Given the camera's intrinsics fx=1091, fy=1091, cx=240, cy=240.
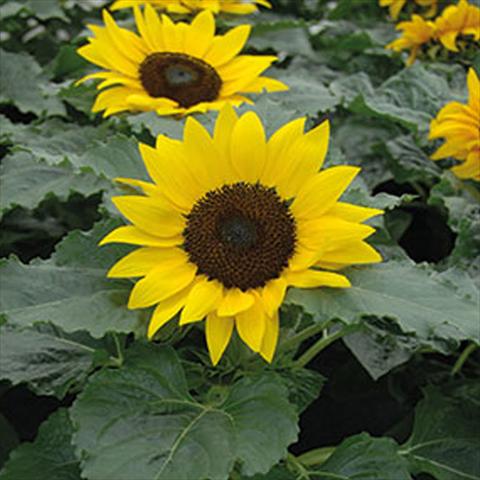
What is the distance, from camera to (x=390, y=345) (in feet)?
4.49

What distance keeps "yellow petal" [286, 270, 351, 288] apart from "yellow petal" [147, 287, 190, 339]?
0.34ft

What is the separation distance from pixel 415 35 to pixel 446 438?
32.1 inches

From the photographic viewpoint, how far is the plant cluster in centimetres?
104

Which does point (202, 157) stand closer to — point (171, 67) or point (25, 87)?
point (171, 67)

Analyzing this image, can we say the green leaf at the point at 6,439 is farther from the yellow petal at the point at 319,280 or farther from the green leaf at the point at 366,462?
the yellow petal at the point at 319,280

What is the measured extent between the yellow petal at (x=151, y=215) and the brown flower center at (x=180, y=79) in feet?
1.51

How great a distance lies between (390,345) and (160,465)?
0.46m

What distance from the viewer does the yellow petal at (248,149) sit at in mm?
1114

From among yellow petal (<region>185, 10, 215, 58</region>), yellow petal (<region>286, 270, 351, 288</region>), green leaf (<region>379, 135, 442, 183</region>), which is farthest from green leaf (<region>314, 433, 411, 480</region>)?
yellow petal (<region>185, 10, 215, 58</region>)

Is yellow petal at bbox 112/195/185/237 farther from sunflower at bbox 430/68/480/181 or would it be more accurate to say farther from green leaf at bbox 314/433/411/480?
sunflower at bbox 430/68/480/181

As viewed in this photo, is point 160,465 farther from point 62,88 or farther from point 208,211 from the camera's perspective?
point 62,88

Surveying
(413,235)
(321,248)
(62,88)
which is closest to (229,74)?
(62,88)

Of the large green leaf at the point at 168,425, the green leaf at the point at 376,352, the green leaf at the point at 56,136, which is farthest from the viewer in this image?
the green leaf at the point at 56,136

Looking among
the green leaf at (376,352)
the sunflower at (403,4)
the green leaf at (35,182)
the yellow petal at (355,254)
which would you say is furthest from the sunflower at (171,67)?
the sunflower at (403,4)
